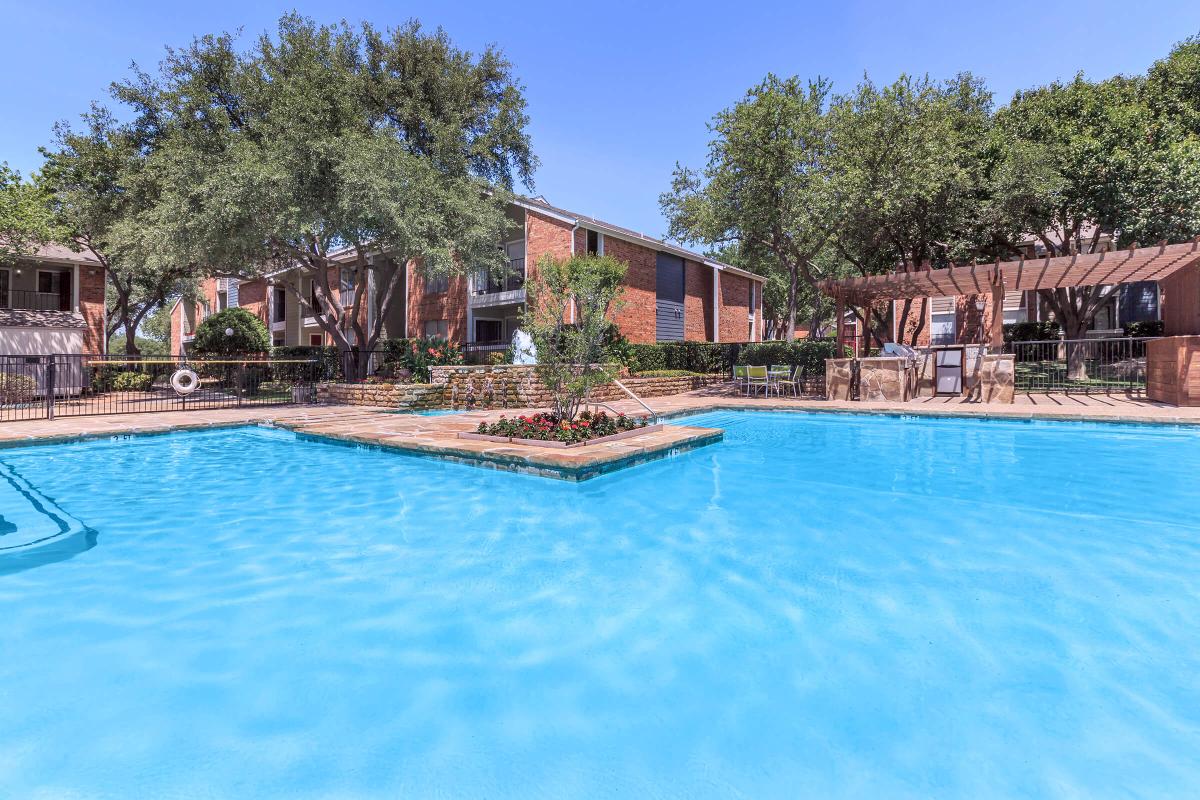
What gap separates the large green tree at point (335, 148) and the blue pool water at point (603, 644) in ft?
31.7

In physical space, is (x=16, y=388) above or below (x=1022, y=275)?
below

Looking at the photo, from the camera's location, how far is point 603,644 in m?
3.15

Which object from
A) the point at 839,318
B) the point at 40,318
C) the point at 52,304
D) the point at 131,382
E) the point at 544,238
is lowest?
the point at 131,382

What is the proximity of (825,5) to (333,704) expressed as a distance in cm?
1595

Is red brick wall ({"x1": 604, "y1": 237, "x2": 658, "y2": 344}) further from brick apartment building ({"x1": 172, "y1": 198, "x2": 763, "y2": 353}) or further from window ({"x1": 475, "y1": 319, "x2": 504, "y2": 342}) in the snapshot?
window ({"x1": 475, "y1": 319, "x2": 504, "y2": 342})

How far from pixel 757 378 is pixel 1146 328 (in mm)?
19524

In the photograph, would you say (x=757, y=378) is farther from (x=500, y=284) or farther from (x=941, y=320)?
(x=941, y=320)

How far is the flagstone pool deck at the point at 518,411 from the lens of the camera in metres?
7.44

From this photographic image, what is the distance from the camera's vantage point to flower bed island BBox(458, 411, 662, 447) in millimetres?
8258

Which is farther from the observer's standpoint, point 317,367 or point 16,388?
point 317,367

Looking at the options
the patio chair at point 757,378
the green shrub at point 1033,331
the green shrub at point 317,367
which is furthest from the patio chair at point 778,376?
the green shrub at point 317,367

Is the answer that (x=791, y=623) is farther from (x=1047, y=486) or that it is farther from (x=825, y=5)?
(x=825, y=5)

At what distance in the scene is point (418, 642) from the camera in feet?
10.4

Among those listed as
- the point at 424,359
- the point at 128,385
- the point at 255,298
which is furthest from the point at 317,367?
the point at 255,298
